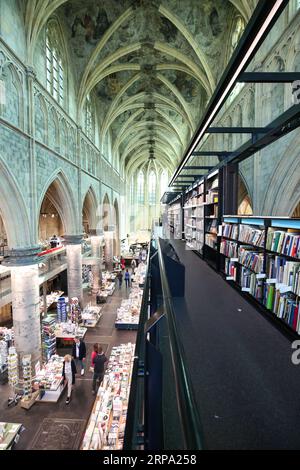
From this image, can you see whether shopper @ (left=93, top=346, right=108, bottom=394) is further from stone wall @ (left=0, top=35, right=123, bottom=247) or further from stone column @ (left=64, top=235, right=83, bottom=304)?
stone column @ (left=64, top=235, right=83, bottom=304)

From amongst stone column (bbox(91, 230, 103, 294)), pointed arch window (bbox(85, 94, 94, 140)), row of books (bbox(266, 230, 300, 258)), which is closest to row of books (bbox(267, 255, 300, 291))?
row of books (bbox(266, 230, 300, 258))

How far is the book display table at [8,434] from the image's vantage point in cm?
516

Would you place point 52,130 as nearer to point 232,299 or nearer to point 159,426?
point 232,299

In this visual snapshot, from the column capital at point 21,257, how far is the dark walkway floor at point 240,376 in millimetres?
5916

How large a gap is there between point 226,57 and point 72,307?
1412 centimetres

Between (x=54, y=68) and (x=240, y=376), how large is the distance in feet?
41.9

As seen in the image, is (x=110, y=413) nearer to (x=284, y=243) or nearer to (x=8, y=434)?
(x=8, y=434)

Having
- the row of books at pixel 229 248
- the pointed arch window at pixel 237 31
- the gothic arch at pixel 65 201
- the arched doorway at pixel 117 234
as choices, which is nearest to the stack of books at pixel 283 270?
the row of books at pixel 229 248

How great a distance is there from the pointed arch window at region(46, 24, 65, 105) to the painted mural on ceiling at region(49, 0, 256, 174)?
1.32 m

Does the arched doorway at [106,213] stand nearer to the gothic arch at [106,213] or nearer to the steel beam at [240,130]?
the gothic arch at [106,213]

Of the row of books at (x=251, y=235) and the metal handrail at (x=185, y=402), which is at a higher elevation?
the row of books at (x=251, y=235)

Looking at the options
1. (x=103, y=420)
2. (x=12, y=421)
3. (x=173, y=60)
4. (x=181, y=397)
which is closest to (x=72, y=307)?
(x=12, y=421)

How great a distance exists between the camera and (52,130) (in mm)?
10406

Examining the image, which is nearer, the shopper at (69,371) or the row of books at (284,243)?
the row of books at (284,243)
